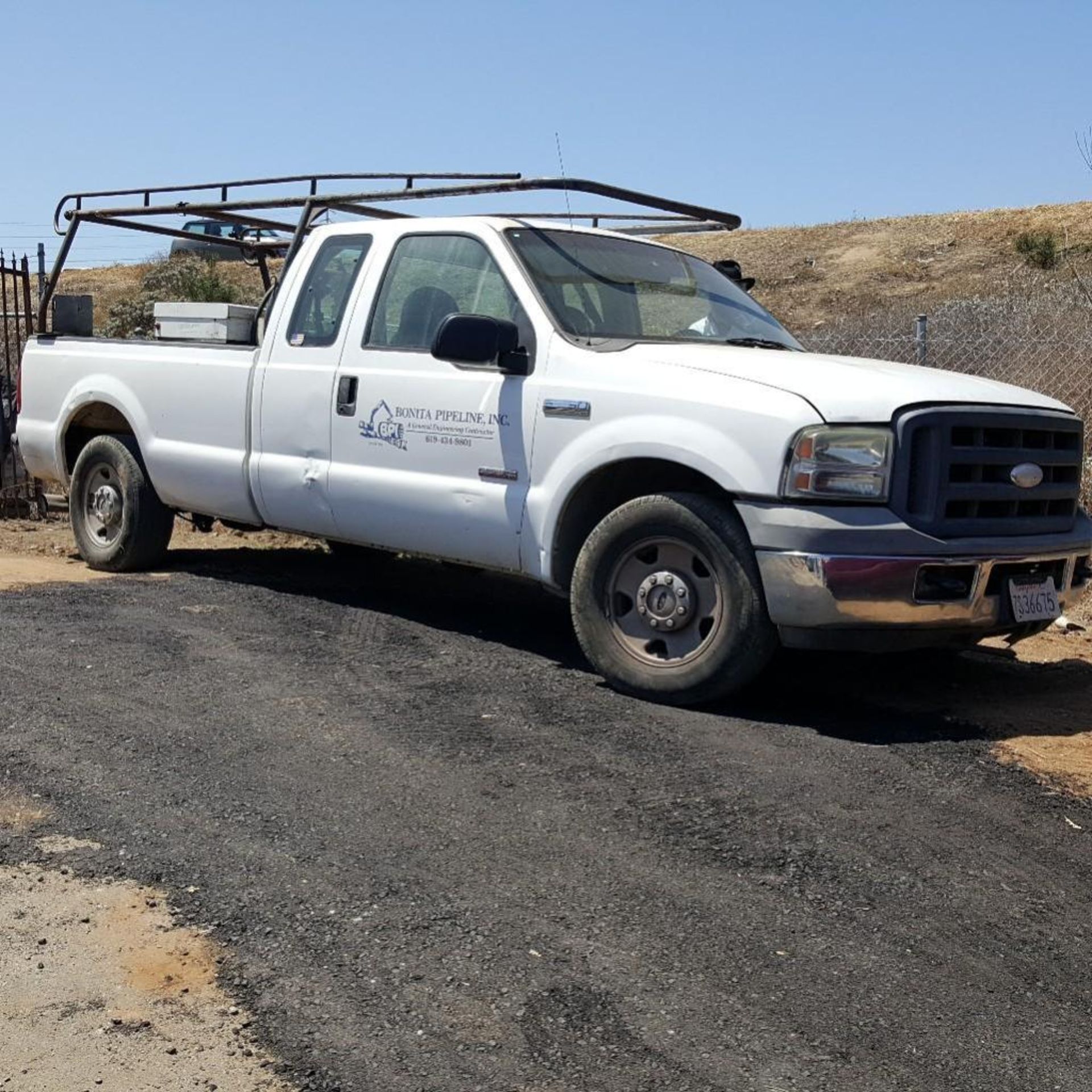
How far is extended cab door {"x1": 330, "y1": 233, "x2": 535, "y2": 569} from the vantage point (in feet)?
22.2

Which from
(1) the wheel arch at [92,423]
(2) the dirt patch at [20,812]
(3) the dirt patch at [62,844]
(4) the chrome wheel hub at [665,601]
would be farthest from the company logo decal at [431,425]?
(3) the dirt patch at [62,844]

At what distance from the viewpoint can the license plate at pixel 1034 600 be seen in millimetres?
5977

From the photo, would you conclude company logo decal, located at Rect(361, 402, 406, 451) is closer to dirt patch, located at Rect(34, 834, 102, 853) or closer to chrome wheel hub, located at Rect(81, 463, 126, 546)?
chrome wheel hub, located at Rect(81, 463, 126, 546)

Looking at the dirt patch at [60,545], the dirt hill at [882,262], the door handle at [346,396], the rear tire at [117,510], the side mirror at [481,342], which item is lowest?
the dirt patch at [60,545]

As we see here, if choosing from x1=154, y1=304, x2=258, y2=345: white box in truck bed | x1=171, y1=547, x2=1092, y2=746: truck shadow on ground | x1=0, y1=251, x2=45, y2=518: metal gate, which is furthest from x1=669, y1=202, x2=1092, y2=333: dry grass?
x1=154, y1=304, x2=258, y2=345: white box in truck bed

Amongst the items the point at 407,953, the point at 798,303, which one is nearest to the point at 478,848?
the point at 407,953

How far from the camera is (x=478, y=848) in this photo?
445cm

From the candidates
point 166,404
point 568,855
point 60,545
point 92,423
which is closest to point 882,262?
point 60,545

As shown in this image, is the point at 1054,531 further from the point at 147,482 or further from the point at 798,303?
the point at 798,303

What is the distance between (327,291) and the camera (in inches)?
308

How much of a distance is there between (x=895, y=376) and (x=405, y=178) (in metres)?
3.35

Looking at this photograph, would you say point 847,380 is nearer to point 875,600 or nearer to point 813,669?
point 875,600

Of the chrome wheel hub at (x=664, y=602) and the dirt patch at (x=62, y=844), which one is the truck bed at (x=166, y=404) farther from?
the dirt patch at (x=62, y=844)

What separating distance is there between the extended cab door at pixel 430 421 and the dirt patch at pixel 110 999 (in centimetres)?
306
